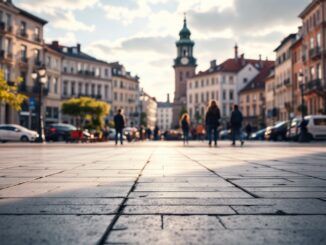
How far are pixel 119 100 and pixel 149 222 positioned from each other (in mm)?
107238

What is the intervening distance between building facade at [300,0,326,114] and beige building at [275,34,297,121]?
8733 mm

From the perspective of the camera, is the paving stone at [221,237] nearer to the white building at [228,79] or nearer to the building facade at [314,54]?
the building facade at [314,54]

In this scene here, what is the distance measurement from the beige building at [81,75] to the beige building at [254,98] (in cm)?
2918

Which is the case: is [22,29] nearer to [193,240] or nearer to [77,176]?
[77,176]

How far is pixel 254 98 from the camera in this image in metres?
93.9

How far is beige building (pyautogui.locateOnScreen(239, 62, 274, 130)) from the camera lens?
91.4 m

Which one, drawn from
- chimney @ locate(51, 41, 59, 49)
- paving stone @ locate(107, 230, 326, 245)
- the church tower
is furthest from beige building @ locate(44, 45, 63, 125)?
paving stone @ locate(107, 230, 326, 245)

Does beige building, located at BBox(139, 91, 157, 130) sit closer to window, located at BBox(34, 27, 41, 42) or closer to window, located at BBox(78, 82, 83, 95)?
window, located at BBox(78, 82, 83, 95)

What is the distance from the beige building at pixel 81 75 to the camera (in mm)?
81562

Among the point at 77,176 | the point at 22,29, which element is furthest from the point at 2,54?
the point at 77,176

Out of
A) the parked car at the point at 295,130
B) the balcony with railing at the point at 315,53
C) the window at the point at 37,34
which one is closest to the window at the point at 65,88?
the window at the point at 37,34

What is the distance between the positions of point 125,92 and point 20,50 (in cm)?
5700

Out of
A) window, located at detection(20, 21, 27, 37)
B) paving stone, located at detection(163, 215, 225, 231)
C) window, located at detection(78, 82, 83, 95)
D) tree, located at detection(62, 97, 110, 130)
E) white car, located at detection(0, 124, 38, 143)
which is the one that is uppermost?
window, located at detection(20, 21, 27, 37)

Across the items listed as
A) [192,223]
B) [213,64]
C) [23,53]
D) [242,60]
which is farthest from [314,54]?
[213,64]
